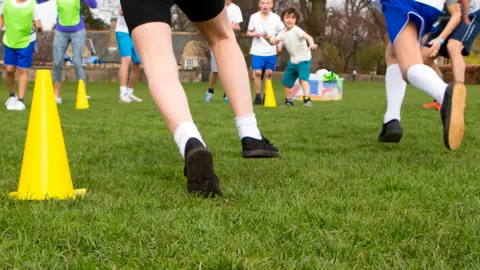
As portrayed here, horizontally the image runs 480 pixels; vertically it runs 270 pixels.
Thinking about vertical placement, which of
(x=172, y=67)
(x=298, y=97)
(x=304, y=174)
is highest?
(x=172, y=67)

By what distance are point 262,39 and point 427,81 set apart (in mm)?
8109

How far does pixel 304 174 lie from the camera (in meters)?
3.10

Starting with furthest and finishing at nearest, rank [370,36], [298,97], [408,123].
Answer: [370,36]
[298,97]
[408,123]

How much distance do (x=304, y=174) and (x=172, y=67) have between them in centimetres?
91

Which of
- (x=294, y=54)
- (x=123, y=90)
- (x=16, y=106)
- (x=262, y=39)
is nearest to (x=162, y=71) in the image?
(x=16, y=106)

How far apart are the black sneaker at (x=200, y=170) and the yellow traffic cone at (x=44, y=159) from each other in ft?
1.62

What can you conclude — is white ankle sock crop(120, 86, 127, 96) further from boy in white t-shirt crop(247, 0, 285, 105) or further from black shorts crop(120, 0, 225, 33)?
black shorts crop(120, 0, 225, 33)

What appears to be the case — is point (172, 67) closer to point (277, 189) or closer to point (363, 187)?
point (277, 189)

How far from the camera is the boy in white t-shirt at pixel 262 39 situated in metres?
11.2

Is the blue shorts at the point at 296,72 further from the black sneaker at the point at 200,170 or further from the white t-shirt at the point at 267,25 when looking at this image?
the black sneaker at the point at 200,170

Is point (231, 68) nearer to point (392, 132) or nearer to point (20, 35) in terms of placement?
point (392, 132)

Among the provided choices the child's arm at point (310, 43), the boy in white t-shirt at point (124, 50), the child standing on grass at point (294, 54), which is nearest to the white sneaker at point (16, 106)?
the boy in white t-shirt at point (124, 50)

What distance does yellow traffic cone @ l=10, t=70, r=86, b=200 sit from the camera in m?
2.49

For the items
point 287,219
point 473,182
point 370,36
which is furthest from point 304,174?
point 370,36
